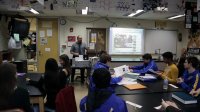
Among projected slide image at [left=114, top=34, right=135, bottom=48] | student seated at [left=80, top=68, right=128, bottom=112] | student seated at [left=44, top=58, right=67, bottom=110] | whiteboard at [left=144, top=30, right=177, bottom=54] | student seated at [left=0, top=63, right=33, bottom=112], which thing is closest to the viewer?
student seated at [left=0, top=63, right=33, bottom=112]

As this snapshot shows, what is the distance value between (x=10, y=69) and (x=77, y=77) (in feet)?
19.6

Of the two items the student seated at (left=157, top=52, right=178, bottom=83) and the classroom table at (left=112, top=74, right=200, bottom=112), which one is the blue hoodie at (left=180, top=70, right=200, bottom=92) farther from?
the student seated at (left=157, top=52, right=178, bottom=83)

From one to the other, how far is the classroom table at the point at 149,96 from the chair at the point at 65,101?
0.68 metres

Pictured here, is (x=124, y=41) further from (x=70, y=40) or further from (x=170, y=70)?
(x=170, y=70)

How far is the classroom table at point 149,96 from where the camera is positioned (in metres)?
2.31

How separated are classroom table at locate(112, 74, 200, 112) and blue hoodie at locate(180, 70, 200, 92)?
11 centimetres

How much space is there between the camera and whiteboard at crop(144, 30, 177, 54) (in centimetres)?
877

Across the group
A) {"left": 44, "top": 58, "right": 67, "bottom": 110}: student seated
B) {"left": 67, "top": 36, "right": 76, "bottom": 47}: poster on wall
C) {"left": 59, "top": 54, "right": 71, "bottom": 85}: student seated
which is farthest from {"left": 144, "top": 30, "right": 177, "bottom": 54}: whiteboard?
{"left": 44, "top": 58, "right": 67, "bottom": 110}: student seated

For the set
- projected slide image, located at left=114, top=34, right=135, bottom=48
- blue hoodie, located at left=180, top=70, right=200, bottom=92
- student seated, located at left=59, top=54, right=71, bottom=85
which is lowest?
blue hoodie, located at left=180, top=70, right=200, bottom=92

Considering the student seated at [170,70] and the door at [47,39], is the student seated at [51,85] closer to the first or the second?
the student seated at [170,70]

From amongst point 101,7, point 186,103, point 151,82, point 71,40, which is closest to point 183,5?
point 101,7

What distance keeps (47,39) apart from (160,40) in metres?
4.71

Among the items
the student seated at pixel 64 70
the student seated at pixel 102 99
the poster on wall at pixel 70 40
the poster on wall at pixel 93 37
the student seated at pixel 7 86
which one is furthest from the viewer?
the poster on wall at pixel 93 37

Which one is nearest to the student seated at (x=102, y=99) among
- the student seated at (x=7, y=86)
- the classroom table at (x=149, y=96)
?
the classroom table at (x=149, y=96)
